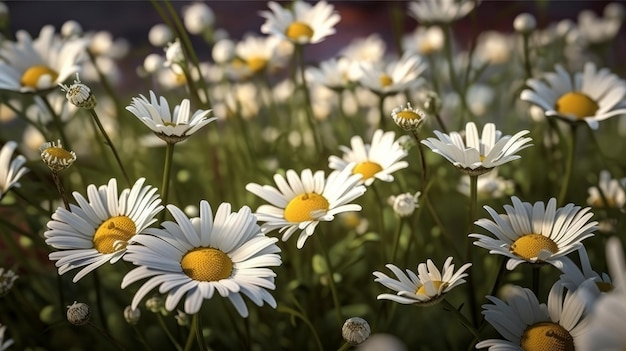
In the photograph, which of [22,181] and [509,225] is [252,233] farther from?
[22,181]

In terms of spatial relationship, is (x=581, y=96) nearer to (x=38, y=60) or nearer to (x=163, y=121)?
(x=163, y=121)

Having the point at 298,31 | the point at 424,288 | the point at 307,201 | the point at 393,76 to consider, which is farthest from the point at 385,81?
the point at 424,288

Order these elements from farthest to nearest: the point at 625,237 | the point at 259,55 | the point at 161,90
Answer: the point at 161,90 → the point at 259,55 → the point at 625,237

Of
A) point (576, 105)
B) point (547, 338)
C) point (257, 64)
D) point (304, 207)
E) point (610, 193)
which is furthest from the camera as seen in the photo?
point (257, 64)

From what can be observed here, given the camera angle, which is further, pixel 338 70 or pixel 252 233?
pixel 338 70

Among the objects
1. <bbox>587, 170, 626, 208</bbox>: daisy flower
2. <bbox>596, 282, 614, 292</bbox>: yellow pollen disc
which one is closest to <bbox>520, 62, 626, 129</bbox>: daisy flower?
<bbox>587, 170, 626, 208</bbox>: daisy flower

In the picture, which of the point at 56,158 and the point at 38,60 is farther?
the point at 38,60

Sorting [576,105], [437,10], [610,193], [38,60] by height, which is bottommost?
[610,193]

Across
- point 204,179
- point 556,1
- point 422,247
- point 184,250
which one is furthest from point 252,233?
point 556,1
